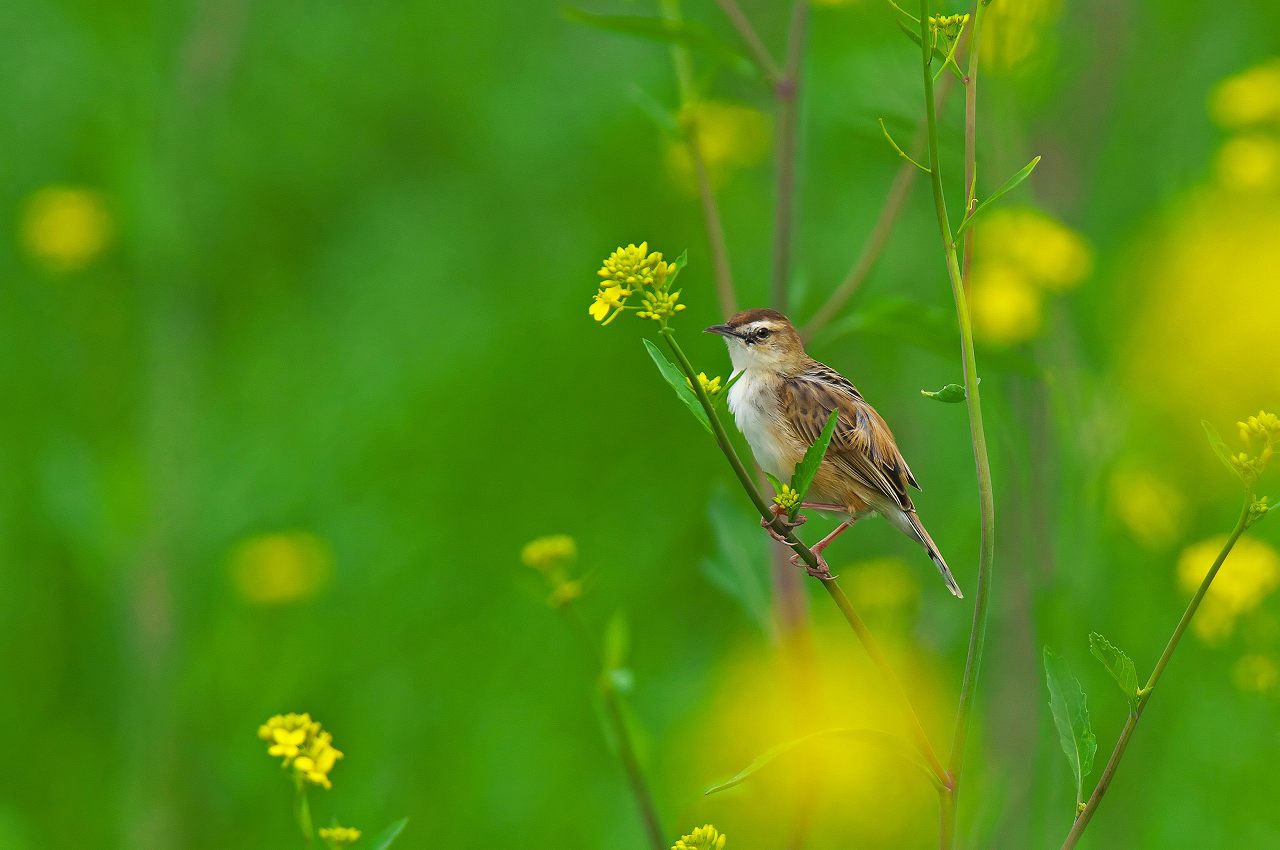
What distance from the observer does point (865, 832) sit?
3701mm

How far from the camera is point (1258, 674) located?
320 centimetres

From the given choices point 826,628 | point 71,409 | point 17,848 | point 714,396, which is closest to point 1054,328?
point 826,628

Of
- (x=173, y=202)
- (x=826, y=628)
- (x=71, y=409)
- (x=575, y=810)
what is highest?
(x=173, y=202)

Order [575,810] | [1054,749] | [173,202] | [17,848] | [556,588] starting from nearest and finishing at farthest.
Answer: [556,588] < [1054,749] < [17,848] < [575,810] < [173,202]

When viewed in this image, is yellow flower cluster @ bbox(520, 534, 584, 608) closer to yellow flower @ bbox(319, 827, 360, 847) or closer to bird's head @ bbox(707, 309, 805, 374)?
bird's head @ bbox(707, 309, 805, 374)

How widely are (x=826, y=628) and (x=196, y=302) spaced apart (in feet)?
10.6

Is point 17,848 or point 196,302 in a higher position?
point 196,302

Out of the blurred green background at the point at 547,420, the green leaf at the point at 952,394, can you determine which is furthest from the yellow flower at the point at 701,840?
the green leaf at the point at 952,394

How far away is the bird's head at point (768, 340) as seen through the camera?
2.90m

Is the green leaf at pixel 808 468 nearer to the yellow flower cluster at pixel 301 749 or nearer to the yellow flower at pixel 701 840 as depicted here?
the yellow flower at pixel 701 840

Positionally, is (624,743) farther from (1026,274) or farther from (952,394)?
(1026,274)

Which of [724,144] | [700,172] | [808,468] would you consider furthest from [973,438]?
[724,144]

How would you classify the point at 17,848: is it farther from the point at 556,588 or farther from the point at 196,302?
the point at 196,302

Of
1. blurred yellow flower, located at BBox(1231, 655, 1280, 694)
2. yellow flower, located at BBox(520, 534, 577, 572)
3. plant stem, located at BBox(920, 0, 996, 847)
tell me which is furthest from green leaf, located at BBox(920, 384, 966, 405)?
blurred yellow flower, located at BBox(1231, 655, 1280, 694)
